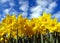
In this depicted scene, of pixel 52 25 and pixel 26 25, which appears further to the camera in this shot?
pixel 26 25

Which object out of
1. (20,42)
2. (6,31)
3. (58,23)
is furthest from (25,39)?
(58,23)

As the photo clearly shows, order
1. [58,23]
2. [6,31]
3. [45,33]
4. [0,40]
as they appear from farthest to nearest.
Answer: [0,40] < [6,31] < [45,33] < [58,23]

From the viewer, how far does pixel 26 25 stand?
2.91 metres

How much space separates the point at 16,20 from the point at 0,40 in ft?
1.69

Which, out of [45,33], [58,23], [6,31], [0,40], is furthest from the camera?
[0,40]

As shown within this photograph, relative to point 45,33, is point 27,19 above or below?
above

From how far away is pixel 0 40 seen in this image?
10.6ft

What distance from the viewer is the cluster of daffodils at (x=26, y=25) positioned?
2.69 m

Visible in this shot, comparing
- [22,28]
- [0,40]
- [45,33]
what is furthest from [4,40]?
[45,33]

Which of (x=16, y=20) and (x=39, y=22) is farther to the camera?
(x=16, y=20)

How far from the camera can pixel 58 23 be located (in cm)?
261

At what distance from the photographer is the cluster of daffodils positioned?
2686mm

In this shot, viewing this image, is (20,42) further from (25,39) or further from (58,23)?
(58,23)

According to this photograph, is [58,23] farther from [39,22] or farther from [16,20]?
[16,20]
